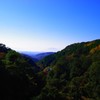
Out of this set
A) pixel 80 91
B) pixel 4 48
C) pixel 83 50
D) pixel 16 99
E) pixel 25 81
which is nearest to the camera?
pixel 16 99

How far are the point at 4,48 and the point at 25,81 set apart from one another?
63718 mm

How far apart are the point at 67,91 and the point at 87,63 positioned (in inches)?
1443

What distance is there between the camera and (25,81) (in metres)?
46.3

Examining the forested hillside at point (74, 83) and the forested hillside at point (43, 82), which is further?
the forested hillside at point (43, 82)

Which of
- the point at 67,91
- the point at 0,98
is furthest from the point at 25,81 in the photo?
the point at 67,91

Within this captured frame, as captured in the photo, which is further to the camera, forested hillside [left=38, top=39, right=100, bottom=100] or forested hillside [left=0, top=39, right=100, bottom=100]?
forested hillside [left=0, top=39, right=100, bottom=100]

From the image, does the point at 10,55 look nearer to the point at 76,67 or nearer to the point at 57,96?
the point at 57,96

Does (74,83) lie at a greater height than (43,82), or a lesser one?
lesser

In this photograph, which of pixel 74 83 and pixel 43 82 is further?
pixel 43 82

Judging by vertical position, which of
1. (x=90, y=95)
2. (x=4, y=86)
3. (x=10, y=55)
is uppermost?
(x=10, y=55)

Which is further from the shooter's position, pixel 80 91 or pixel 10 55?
pixel 10 55

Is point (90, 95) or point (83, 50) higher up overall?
point (83, 50)

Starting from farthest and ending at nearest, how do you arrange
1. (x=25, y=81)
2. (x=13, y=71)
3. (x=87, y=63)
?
(x=87, y=63)
(x=25, y=81)
(x=13, y=71)

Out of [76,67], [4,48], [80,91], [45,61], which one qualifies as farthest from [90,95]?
[45,61]
